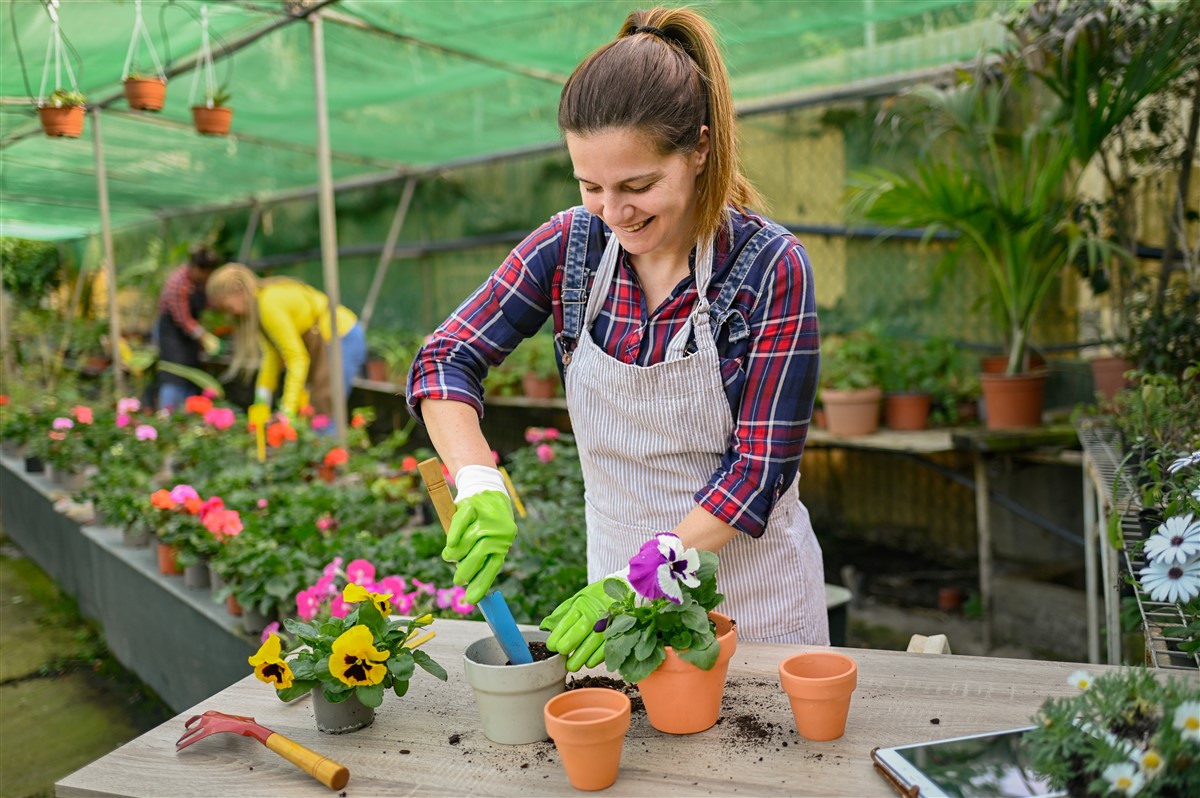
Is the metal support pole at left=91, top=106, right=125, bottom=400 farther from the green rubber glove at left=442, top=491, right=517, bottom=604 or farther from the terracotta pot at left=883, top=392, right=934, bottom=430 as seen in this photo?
the green rubber glove at left=442, top=491, right=517, bottom=604

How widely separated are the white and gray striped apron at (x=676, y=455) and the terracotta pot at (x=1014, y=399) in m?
2.56

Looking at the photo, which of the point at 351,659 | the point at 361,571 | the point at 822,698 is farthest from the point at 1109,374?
the point at 351,659

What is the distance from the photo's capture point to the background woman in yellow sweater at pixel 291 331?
497 centimetres

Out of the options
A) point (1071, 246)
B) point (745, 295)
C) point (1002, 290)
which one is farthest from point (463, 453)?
point (1002, 290)

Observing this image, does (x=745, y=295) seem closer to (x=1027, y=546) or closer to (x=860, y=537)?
(x=1027, y=546)

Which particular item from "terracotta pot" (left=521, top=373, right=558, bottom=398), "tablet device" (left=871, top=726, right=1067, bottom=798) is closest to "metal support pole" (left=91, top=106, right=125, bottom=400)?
"terracotta pot" (left=521, top=373, right=558, bottom=398)

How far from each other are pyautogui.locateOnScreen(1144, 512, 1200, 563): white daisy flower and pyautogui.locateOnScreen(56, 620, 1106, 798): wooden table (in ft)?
0.52

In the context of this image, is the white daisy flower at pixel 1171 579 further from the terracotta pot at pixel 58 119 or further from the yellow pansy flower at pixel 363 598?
the terracotta pot at pixel 58 119

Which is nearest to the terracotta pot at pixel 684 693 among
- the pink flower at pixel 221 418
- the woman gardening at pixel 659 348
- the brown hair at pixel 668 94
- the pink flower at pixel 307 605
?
the woman gardening at pixel 659 348

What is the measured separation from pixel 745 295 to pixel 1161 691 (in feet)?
2.61

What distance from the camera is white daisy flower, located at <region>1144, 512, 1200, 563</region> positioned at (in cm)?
110

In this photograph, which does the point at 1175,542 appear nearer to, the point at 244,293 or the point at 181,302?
the point at 244,293

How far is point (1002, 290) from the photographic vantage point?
13.3 ft

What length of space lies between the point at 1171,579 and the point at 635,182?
846mm
